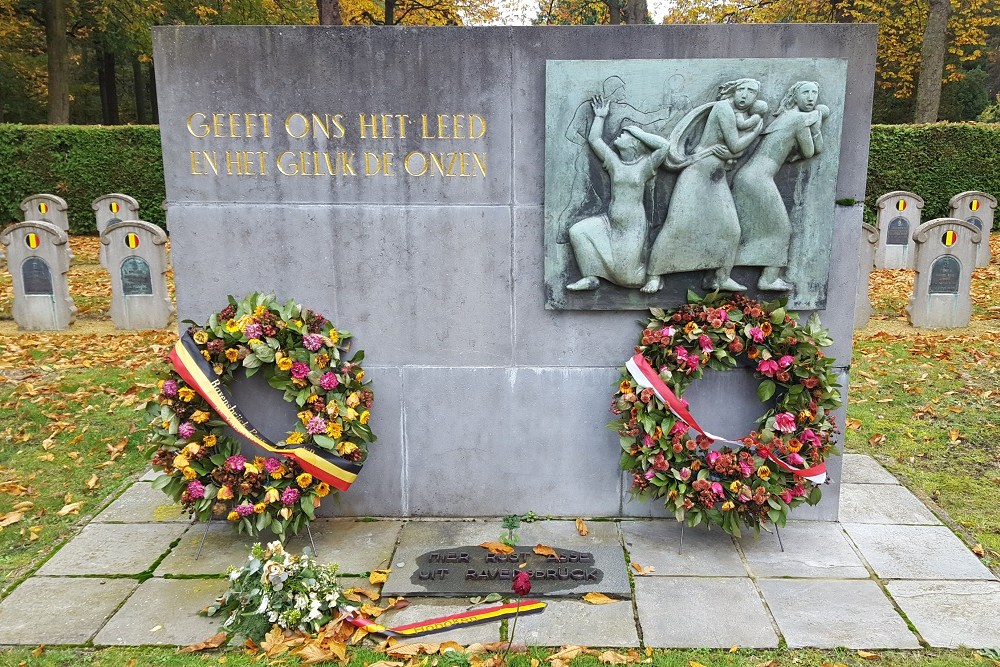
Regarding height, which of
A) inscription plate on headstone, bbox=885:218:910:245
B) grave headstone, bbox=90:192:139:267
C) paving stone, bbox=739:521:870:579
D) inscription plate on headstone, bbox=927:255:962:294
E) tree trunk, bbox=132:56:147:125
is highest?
tree trunk, bbox=132:56:147:125

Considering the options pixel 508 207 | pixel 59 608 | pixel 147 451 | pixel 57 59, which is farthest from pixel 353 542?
pixel 57 59

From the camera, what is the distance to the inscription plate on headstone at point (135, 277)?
10.3 meters

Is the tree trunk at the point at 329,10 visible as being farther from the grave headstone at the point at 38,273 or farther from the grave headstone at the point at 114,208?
the grave headstone at the point at 38,273

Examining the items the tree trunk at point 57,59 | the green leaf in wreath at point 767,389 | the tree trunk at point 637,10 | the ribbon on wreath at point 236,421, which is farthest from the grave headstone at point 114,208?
the green leaf in wreath at point 767,389

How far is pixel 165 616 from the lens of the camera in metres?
3.90

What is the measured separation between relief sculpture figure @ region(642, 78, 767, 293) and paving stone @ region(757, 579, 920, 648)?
176cm

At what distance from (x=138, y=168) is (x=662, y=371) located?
733 inches

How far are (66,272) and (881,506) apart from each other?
400 inches

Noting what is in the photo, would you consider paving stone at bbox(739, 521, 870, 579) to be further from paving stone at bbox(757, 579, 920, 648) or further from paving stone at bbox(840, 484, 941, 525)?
paving stone at bbox(840, 484, 941, 525)

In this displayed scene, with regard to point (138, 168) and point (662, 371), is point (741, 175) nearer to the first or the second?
point (662, 371)

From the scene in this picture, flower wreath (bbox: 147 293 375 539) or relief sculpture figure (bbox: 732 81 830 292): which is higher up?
relief sculpture figure (bbox: 732 81 830 292)

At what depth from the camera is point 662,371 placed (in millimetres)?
4574

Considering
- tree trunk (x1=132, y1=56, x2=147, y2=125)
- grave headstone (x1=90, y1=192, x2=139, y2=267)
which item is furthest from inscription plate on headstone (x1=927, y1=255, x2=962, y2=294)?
tree trunk (x1=132, y1=56, x2=147, y2=125)

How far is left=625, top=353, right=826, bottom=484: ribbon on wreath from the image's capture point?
4.47 meters
